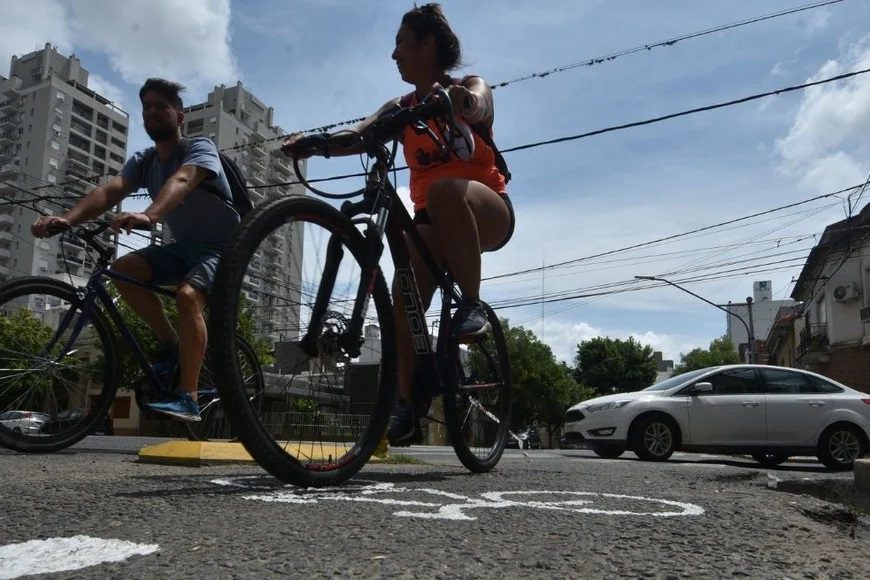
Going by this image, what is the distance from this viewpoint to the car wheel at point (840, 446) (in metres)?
9.20

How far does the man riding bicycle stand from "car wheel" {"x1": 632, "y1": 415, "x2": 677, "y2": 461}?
708cm

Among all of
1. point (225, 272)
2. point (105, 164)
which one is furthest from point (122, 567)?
point (105, 164)

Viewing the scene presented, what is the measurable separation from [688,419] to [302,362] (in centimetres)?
792

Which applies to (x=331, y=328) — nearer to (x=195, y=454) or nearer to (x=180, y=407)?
(x=180, y=407)

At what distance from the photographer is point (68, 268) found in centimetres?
395

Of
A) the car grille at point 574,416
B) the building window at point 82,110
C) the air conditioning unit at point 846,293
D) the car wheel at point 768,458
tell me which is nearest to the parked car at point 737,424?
the car grille at point 574,416

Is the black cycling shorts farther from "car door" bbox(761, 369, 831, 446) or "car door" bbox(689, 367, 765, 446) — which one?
"car door" bbox(761, 369, 831, 446)

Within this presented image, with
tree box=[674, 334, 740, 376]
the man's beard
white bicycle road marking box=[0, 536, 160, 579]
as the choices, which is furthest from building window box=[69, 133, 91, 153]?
white bicycle road marking box=[0, 536, 160, 579]

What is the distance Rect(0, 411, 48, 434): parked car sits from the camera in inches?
144

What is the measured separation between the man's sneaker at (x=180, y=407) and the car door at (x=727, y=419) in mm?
7766

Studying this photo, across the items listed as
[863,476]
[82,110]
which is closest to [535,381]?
[863,476]

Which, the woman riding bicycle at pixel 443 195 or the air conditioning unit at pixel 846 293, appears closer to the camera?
the woman riding bicycle at pixel 443 195

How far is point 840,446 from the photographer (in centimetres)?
927

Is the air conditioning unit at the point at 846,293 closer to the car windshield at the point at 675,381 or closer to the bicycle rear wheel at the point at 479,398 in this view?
the car windshield at the point at 675,381
